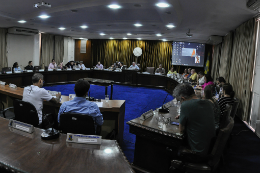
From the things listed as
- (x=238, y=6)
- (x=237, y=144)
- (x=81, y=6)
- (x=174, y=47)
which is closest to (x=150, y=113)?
(x=237, y=144)

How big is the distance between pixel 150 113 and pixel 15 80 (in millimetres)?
6916

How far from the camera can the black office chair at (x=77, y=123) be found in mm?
1997

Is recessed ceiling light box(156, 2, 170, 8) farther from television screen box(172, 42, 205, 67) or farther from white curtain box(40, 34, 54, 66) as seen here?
white curtain box(40, 34, 54, 66)

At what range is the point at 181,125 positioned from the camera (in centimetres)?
209

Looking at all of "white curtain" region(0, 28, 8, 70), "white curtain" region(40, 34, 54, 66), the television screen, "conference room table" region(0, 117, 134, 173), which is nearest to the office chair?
"conference room table" region(0, 117, 134, 173)

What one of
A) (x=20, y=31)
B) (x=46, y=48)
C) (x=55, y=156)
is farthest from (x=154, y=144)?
(x=46, y=48)

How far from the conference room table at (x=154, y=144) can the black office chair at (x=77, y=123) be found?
618mm

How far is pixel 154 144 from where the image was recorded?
96.1 inches

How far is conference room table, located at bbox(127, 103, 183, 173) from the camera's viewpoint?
2.27 m

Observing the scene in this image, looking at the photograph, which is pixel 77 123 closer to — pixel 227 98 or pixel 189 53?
pixel 227 98

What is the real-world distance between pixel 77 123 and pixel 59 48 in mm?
12027

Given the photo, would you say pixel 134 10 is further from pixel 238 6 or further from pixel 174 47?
pixel 174 47

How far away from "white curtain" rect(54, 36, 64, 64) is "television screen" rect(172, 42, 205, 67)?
7.17 meters

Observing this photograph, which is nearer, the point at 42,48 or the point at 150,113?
the point at 150,113
